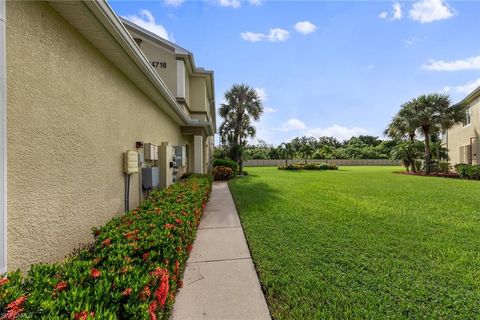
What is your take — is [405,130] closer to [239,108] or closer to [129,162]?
[239,108]

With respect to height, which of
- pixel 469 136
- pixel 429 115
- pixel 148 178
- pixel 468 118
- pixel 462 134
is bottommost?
pixel 148 178

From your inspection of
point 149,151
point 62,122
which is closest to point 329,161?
point 149,151

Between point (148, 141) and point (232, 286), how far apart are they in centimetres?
429

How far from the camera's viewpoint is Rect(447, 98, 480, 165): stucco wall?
17.0 m

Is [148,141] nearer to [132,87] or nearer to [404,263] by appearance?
[132,87]

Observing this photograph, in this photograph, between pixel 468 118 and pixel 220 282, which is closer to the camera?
pixel 220 282

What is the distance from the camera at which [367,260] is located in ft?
11.8

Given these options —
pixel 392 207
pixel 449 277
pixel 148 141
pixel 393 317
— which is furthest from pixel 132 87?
pixel 392 207

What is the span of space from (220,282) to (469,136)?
23.5 meters

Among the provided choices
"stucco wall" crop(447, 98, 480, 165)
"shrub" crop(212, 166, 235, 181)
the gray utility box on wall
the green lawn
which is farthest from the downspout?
"stucco wall" crop(447, 98, 480, 165)

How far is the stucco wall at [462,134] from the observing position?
55.8ft

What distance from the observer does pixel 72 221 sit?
2.96 m

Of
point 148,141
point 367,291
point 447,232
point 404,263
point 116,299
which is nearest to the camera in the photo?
point 116,299

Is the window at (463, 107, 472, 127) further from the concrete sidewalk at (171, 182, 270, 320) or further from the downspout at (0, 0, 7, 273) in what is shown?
the downspout at (0, 0, 7, 273)
